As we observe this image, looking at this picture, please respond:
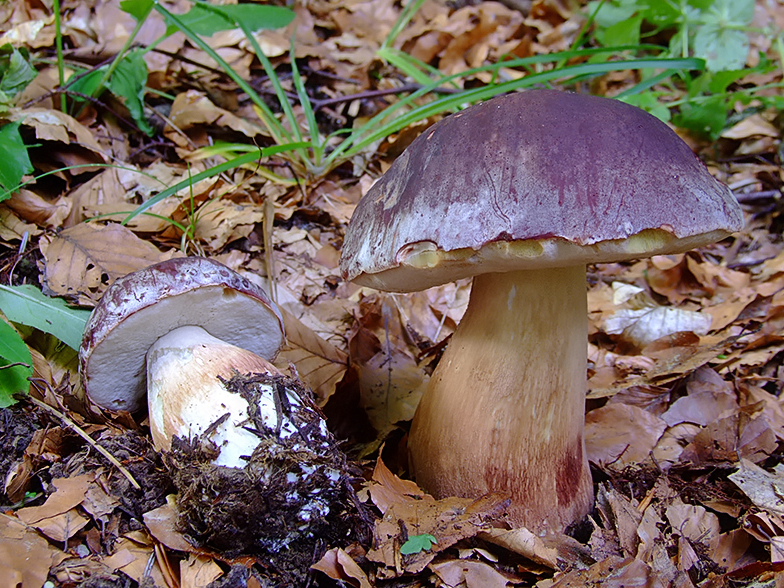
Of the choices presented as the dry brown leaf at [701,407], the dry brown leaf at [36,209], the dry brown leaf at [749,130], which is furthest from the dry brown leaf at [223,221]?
the dry brown leaf at [749,130]

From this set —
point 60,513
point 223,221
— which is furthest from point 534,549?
point 223,221

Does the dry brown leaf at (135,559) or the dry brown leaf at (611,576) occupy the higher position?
the dry brown leaf at (135,559)

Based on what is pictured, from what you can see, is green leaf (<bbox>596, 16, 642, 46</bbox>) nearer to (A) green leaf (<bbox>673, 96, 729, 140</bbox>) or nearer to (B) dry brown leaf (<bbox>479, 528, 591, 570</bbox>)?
(A) green leaf (<bbox>673, 96, 729, 140</bbox>)

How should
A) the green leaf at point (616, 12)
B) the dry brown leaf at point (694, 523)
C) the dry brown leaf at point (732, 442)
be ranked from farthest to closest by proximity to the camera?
the green leaf at point (616, 12) → the dry brown leaf at point (732, 442) → the dry brown leaf at point (694, 523)

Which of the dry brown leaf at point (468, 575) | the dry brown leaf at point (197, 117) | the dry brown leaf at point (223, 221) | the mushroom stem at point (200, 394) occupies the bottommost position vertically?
the dry brown leaf at point (468, 575)

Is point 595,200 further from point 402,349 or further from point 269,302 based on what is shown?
point 402,349

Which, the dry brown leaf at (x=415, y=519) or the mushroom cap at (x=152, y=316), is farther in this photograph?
the mushroom cap at (x=152, y=316)

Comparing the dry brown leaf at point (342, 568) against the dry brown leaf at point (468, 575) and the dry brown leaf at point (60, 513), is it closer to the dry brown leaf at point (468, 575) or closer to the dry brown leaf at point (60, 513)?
the dry brown leaf at point (468, 575)

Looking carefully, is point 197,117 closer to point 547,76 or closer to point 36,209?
point 36,209
